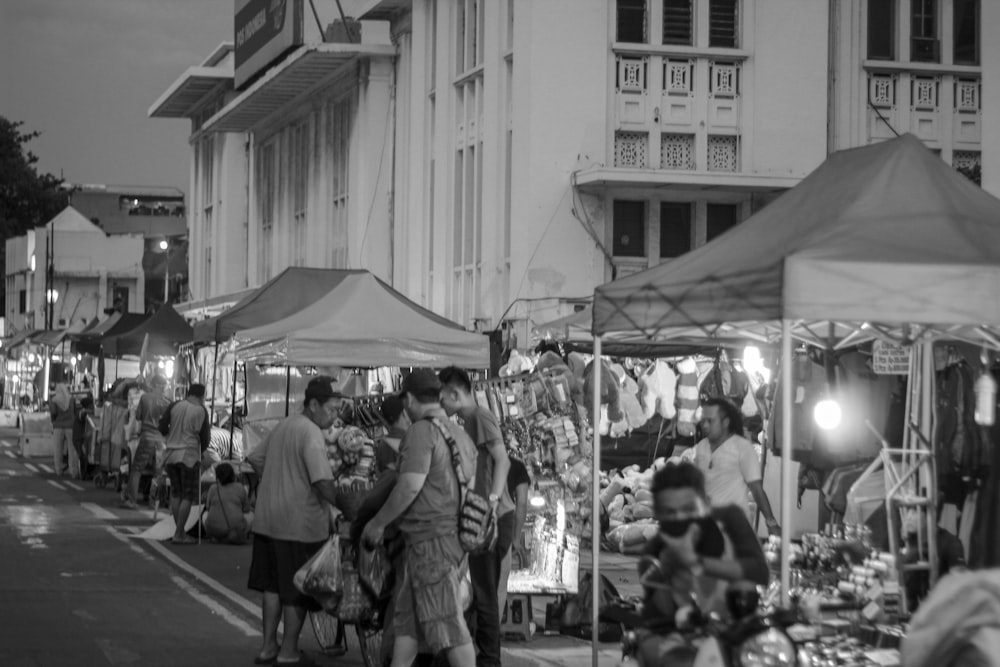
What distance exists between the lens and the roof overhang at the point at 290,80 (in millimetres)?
32500

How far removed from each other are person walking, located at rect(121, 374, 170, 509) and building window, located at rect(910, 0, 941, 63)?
550 inches

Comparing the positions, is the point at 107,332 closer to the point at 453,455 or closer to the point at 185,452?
the point at 185,452

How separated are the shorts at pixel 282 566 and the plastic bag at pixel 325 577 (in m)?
0.44

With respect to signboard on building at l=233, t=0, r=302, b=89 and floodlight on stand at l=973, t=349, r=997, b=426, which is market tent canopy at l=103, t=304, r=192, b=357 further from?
floodlight on stand at l=973, t=349, r=997, b=426

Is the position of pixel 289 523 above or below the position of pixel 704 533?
below

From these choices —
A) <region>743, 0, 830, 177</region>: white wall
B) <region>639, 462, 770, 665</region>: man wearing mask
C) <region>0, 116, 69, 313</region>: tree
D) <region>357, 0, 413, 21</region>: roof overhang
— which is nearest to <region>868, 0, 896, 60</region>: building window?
<region>743, 0, 830, 177</region>: white wall

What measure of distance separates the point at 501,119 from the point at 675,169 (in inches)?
130

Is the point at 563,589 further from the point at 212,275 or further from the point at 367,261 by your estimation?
the point at 212,275

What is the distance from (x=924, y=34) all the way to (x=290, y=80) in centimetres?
1474

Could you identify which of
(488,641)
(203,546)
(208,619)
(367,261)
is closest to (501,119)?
(367,261)

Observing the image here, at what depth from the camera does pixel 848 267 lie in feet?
28.2

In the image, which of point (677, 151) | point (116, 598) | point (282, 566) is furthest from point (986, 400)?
point (677, 151)

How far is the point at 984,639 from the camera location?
5297 mm

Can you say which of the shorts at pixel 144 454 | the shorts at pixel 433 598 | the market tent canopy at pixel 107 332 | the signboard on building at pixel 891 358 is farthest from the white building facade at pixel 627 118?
the shorts at pixel 433 598
